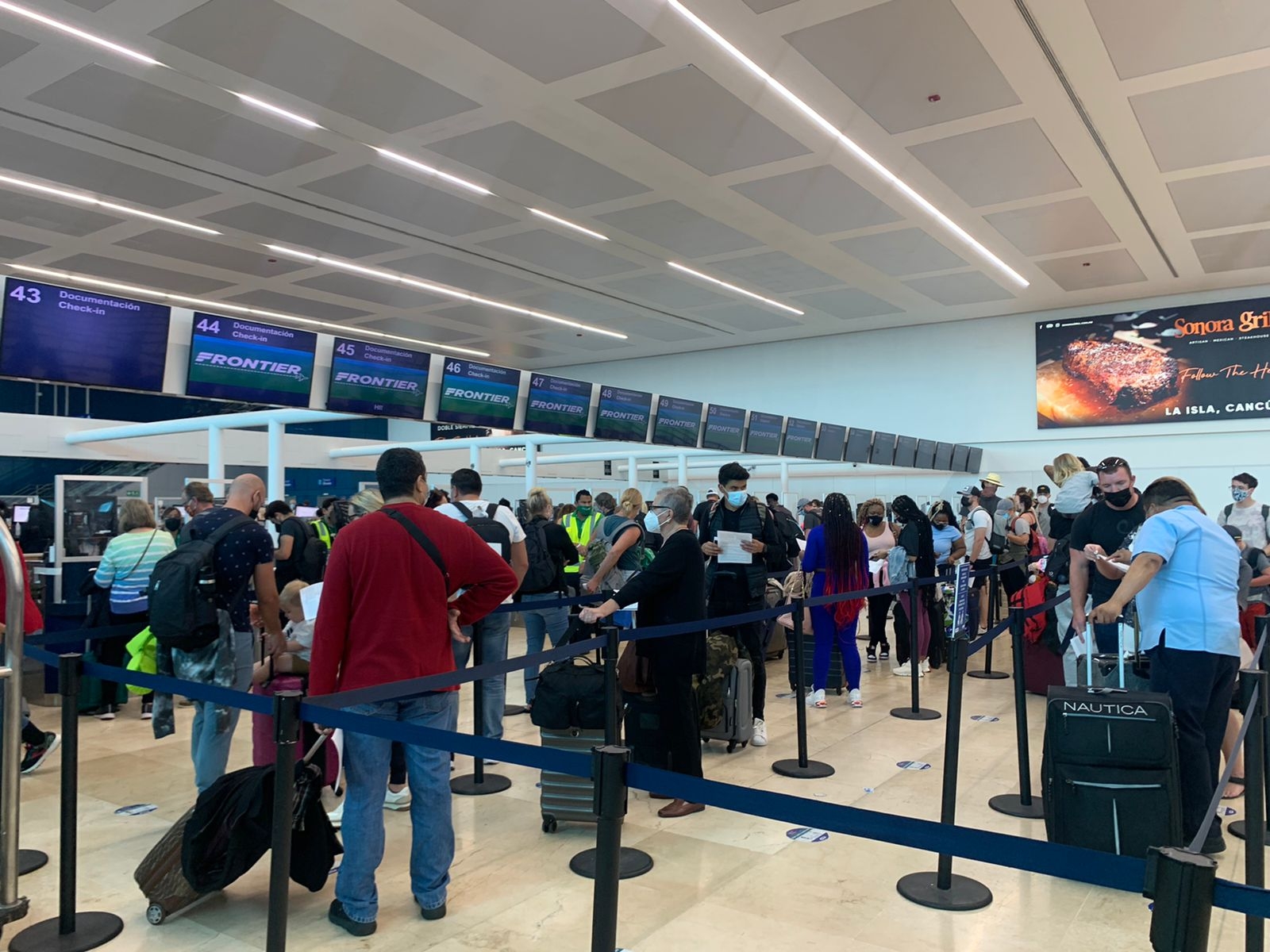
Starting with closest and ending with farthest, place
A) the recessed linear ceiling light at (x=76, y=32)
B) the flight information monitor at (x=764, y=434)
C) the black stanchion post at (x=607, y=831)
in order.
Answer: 1. the black stanchion post at (x=607, y=831)
2. the recessed linear ceiling light at (x=76, y=32)
3. the flight information monitor at (x=764, y=434)

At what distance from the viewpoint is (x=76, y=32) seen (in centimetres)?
731

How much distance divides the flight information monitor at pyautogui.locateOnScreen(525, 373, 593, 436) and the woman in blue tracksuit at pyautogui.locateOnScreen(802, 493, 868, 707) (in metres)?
4.30

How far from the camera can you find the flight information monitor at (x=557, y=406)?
1011 centimetres

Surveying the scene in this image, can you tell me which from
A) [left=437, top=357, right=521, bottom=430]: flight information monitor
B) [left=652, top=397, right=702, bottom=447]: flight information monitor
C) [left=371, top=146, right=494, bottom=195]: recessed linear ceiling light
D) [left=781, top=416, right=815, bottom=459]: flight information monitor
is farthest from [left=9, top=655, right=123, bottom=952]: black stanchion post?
[left=781, top=416, right=815, bottom=459]: flight information monitor

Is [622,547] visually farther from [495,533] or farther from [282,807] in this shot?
[282,807]

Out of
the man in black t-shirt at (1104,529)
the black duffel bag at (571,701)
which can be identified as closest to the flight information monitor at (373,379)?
the black duffel bag at (571,701)

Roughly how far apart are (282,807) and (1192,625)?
3488 mm

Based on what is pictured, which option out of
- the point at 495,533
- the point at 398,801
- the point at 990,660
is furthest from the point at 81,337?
the point at 990,660

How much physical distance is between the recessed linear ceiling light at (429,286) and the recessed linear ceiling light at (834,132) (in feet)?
25.8

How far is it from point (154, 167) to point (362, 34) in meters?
4.11

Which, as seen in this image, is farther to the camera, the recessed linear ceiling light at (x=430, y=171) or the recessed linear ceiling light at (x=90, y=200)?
the recessed linear ceiling light at (x=90, y=200)

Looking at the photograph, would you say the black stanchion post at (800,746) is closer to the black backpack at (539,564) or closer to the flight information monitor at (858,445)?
the black backpack at (539,564)

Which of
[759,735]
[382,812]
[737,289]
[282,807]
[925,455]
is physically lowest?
[759,735]

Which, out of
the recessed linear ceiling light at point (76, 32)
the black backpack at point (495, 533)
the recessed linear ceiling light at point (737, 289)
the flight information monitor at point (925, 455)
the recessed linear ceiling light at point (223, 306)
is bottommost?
the black backpack at point (495, 533)
